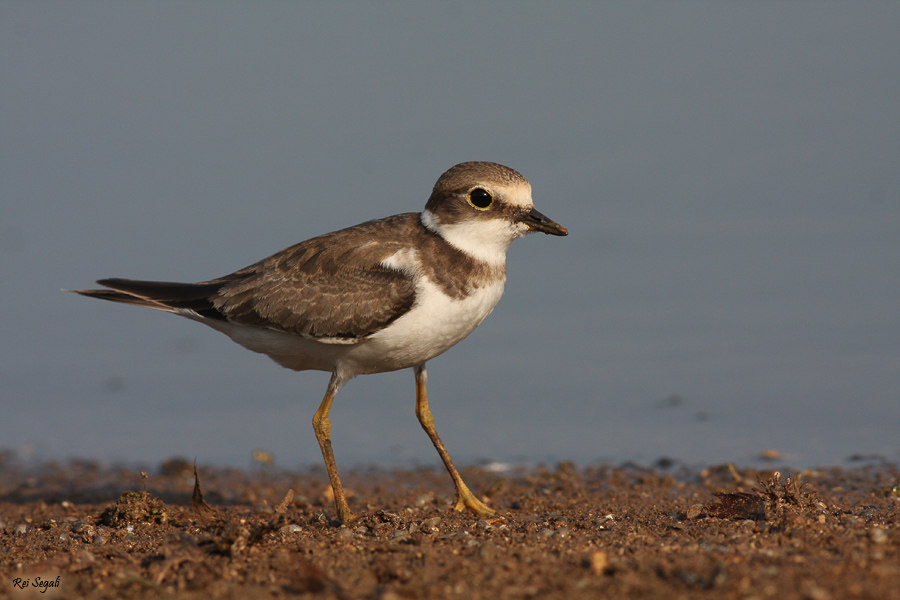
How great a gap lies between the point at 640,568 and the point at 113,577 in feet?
8.88

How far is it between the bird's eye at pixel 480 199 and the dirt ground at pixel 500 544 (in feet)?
7.92

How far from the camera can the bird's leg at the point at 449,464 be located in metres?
6.90

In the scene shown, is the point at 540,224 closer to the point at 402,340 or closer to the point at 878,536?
the point at 402,340

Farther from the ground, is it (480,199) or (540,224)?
(480,199)

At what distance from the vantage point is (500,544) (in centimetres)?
481

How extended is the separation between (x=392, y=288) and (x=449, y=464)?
1.76 m

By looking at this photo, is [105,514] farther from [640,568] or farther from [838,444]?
[838,444]

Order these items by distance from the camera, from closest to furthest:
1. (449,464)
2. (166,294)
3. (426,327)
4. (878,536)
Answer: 1. (878,536)
2. (426,327)
3. (449,464)
4. (166,294)

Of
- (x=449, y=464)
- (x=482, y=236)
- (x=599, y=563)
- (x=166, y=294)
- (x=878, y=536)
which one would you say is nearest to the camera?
(x=599, y=563)

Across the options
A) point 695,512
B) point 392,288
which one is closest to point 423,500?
point 392,288


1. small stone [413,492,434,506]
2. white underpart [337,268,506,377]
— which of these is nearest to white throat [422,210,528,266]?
white underpart [337,268,506,377]

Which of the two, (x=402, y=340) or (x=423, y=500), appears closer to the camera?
(x=402, y=340)

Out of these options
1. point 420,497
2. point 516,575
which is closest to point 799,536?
point 516,575

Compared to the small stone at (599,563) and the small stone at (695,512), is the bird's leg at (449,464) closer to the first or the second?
the small stone at (695,512)
